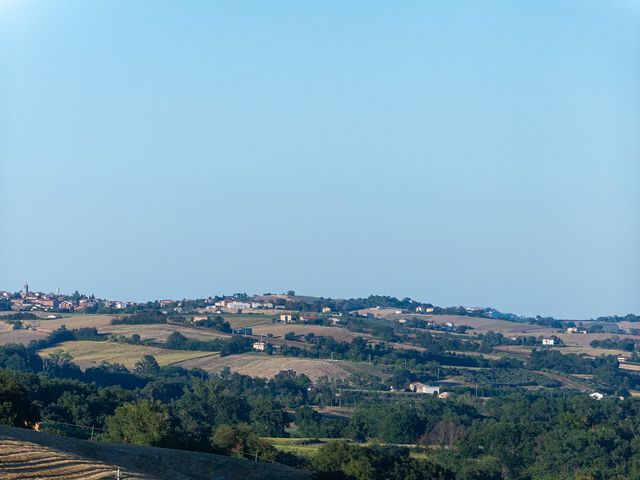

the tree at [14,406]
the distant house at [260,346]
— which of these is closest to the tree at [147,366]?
the distant house at [260,346]

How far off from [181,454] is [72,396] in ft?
99.4

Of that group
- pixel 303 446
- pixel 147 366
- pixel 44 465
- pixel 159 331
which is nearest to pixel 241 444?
pixel 303 446

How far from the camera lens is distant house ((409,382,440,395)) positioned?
147 metres

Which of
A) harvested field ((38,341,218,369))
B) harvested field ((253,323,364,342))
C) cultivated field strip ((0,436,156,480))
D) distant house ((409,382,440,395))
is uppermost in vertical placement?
harvested field ((253,323,364,342))

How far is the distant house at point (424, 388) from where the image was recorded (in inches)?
5802

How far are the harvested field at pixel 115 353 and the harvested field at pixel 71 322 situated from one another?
15.1m

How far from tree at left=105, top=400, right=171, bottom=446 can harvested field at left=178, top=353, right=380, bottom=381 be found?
77962mm

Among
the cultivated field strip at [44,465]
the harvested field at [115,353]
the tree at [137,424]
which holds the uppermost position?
the harvested field at [115,353]

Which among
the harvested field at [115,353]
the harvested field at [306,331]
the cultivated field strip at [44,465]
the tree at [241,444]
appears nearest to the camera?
the cultivated field strip at [44,465]

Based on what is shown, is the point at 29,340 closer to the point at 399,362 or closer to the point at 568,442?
the point at 399,362

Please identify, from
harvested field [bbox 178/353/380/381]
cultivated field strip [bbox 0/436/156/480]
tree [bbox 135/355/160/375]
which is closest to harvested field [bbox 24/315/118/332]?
harvested field [bbox 178/353/380/381]

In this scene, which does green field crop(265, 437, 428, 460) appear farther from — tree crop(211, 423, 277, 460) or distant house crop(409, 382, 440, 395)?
distant house crop(409, 382, 440, 395)

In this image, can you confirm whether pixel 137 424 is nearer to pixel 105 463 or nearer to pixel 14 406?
pixel 14 406

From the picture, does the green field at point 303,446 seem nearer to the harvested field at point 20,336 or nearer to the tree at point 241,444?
the tree at point 241,444
